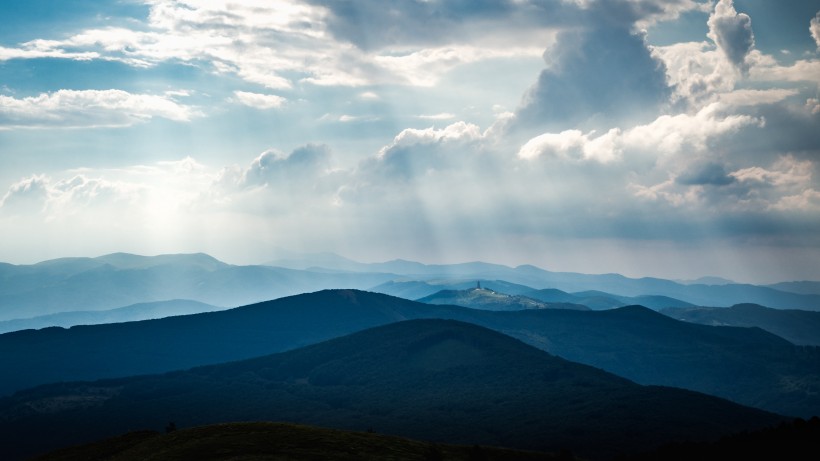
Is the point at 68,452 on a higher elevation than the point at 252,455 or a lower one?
lower

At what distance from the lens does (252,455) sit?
114250 mm

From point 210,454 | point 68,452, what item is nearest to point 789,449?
point 210,454

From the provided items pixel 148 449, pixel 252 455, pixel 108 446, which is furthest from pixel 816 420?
pixel 108 446

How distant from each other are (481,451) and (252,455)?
4870 centimetres

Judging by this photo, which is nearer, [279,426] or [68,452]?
[279,426]

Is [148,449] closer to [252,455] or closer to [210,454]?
[210,454]

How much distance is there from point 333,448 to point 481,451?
33.2 m

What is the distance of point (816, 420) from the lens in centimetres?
17688

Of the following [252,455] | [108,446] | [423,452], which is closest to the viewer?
[252,455]

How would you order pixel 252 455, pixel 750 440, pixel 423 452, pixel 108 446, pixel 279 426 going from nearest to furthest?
1. pixel 252 455
2. pixel 423 452
3. pixel 279 426
4. pixel 108 446
5. pixel 750 440

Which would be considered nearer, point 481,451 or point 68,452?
point 481,451

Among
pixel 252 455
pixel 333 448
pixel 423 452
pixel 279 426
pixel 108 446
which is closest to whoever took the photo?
pixel 252 455

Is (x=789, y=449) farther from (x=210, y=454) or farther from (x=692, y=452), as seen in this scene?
(x=210, y=454)

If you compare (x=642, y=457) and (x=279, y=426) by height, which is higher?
(x=279, y=426)
